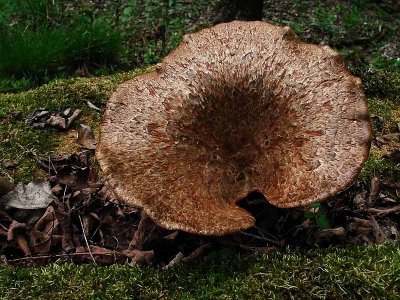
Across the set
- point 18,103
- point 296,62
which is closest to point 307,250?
point 296,62

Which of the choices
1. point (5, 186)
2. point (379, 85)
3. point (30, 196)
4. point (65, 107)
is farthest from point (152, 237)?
point (379, 85)

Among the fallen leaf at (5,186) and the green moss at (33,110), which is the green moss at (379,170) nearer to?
the green moss at (33,110)

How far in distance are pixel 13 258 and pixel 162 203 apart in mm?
1128

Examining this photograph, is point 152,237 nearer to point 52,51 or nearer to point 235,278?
point 235,278

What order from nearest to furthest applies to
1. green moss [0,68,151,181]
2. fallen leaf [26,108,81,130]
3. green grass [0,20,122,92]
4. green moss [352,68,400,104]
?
green moss [0,68,151,181], fallen leaf [26,108,81,130], green moss [352,68,400,104], green grass [0,20,122,92]

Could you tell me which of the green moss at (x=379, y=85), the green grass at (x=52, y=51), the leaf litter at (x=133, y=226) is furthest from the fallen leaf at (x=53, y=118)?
the green moss at (x=379, y=85)

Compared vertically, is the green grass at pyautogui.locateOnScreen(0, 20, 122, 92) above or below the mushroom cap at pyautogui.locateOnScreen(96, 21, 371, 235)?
below

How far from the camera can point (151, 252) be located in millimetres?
3264

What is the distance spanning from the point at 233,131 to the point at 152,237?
2.61 ft

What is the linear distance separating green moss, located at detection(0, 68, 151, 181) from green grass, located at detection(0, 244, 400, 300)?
43.4 inches

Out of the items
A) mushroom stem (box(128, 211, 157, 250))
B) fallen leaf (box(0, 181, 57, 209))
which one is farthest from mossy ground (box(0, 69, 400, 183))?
mushroom stem (box(128, 211, 157, 250))

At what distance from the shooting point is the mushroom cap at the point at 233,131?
2.88 metres

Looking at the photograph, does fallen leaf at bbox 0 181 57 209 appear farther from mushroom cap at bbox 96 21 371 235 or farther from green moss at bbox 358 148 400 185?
green moss at bbox 358 148 400 185

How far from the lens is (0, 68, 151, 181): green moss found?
409 centimetres
